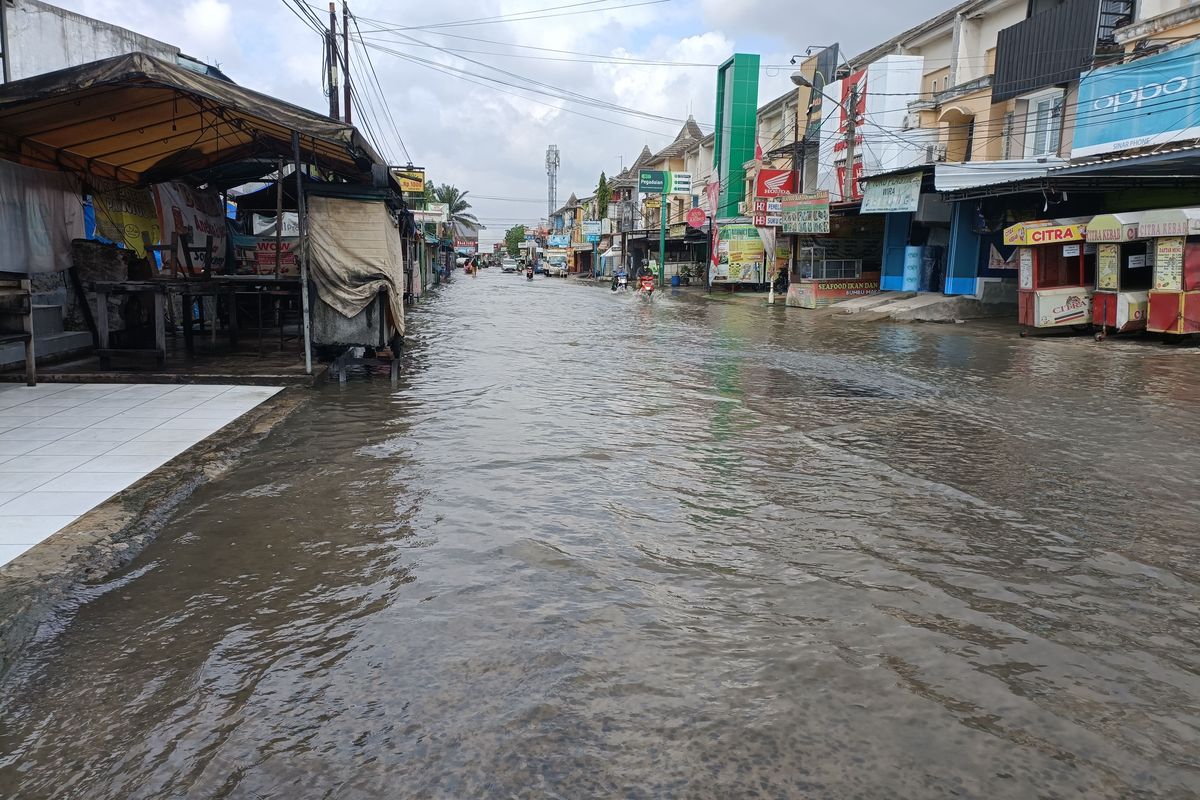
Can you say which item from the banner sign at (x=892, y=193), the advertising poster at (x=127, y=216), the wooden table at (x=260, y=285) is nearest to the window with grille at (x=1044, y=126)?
the banner sign at (x=892, y=193)

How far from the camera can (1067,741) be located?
2990 mm

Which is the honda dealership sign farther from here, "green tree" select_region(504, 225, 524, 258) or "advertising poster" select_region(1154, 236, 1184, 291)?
"green tree" select_region(504, 225, 524, 258)

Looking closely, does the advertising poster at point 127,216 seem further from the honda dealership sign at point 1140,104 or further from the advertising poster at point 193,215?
the honda dealership sign at point 1140,104

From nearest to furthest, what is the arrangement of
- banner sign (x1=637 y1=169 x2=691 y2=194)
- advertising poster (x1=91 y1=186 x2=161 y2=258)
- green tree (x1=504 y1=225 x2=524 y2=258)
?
advertising poster (x1=91 y1=186 x2=161 y2=258) → banner sign (x1=637 y1=169 x2=691 y2=194) → green tree (x1=504 y1=225 x2=524 y2=258)

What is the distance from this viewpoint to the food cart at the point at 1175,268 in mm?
15172

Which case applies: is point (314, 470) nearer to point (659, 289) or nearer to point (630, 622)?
point (630, 622)

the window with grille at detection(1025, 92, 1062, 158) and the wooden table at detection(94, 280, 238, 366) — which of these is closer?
the wooden table at detection(94, 280, 238, 366)

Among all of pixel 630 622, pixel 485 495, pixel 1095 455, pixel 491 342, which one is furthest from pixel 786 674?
pixel 491 342

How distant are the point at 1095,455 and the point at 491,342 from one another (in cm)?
1175

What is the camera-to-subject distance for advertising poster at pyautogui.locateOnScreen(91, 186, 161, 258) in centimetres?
1134

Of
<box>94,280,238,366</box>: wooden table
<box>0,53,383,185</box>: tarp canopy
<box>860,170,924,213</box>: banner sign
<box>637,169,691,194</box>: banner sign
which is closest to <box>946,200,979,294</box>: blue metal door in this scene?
<box>860,170,924,213</box>: banner sign

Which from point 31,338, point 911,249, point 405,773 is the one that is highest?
point 911,249

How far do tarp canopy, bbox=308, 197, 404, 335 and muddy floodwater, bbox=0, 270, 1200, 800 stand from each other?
8.70 ft

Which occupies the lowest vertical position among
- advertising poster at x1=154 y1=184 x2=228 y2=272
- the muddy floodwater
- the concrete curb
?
the muddy floodwater
